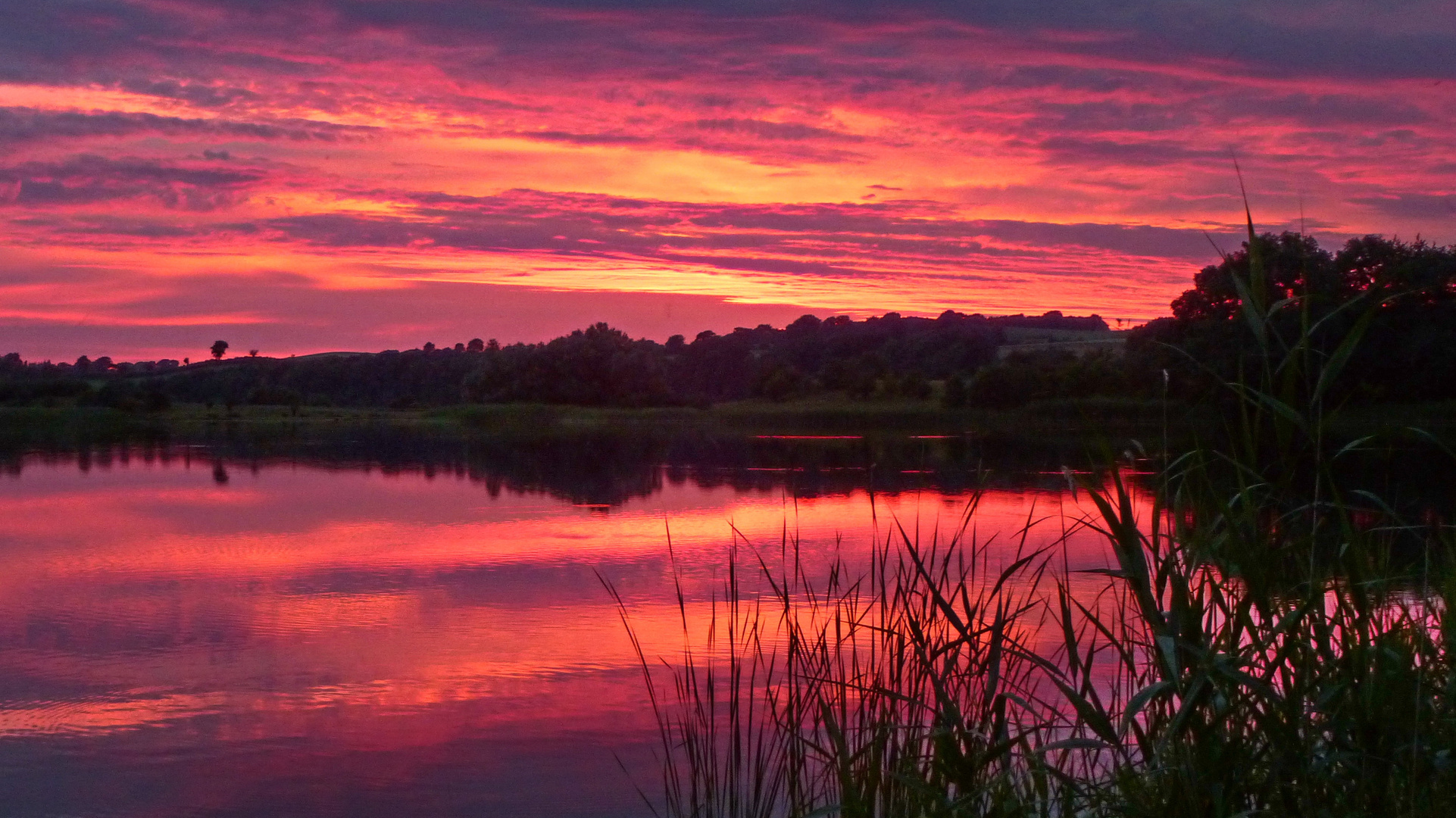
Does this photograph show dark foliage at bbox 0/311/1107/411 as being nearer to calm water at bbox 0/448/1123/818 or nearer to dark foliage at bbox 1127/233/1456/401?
dark foliage at bbox 1127/233/1456/401

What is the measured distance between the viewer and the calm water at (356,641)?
187 inches

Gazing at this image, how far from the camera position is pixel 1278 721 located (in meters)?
2.64

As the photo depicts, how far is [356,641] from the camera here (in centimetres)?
703

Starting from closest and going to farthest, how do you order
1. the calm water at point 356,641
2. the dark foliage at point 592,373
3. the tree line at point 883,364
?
the calm water at point 356,641 < the tree line at point 883,364 < the dark foliage at point 592,373

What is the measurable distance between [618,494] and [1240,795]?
12.6 metres

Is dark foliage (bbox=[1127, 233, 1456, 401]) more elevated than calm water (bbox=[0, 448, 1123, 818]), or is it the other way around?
dark foliage (bbox=[1127, 233, 1456, 401])

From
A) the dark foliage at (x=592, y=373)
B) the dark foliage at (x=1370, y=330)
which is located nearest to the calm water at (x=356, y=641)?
the dark foliage at (x=1370, y=330)

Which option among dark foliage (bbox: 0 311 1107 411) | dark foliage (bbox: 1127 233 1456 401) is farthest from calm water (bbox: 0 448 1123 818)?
dark foliage (bbox: 0 311 1107 411)

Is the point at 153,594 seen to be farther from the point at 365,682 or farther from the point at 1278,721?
the point at 1278,721

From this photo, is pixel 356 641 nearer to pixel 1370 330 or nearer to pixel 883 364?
pixel 1370 330

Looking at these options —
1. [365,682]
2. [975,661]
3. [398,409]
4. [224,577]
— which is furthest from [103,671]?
[398,409]

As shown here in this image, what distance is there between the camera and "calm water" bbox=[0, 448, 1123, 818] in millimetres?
4746

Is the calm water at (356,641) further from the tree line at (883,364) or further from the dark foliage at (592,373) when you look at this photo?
the dark foliage at (592,373)

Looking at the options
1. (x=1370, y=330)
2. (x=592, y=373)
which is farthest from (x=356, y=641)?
(x=592, y=373)
